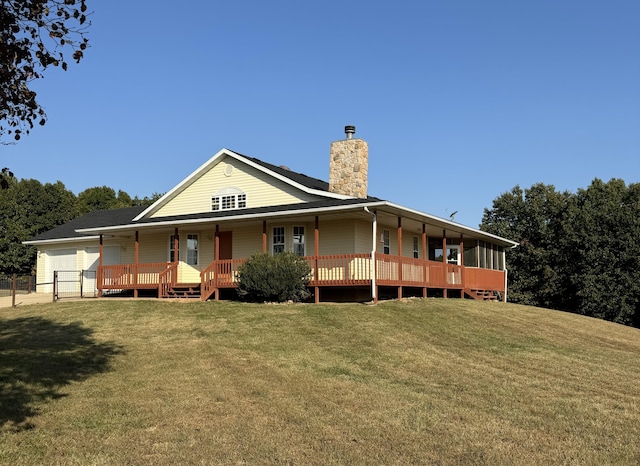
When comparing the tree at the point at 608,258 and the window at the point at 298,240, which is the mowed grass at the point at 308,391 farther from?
the tree at the point at 608,258

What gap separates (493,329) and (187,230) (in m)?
14.2

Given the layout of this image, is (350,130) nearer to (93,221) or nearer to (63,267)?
(93,221)

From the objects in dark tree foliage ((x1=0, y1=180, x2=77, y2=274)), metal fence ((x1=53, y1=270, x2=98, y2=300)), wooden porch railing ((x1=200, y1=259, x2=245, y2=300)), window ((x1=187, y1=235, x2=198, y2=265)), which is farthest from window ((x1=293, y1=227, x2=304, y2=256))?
dark tree foliage ((x1=0, y1=180, x2=77, y2=274))

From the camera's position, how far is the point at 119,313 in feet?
60.1

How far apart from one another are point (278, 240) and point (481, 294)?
35.4 ft

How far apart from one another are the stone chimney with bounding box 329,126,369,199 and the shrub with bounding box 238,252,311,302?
3.85 m

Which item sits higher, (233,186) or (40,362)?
(233,186)

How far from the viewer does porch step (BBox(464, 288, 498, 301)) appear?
26994 mm

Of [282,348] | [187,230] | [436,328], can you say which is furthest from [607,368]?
[187,230]

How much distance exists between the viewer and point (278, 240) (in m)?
23.9

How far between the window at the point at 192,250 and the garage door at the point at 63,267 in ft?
23.6

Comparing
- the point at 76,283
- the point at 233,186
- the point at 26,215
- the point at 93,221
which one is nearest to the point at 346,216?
the point at 233,186

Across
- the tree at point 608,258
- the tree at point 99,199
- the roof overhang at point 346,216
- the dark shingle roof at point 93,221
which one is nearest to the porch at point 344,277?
the roof overhang at point 346,216

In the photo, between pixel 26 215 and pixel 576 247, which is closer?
pixel 576 247
